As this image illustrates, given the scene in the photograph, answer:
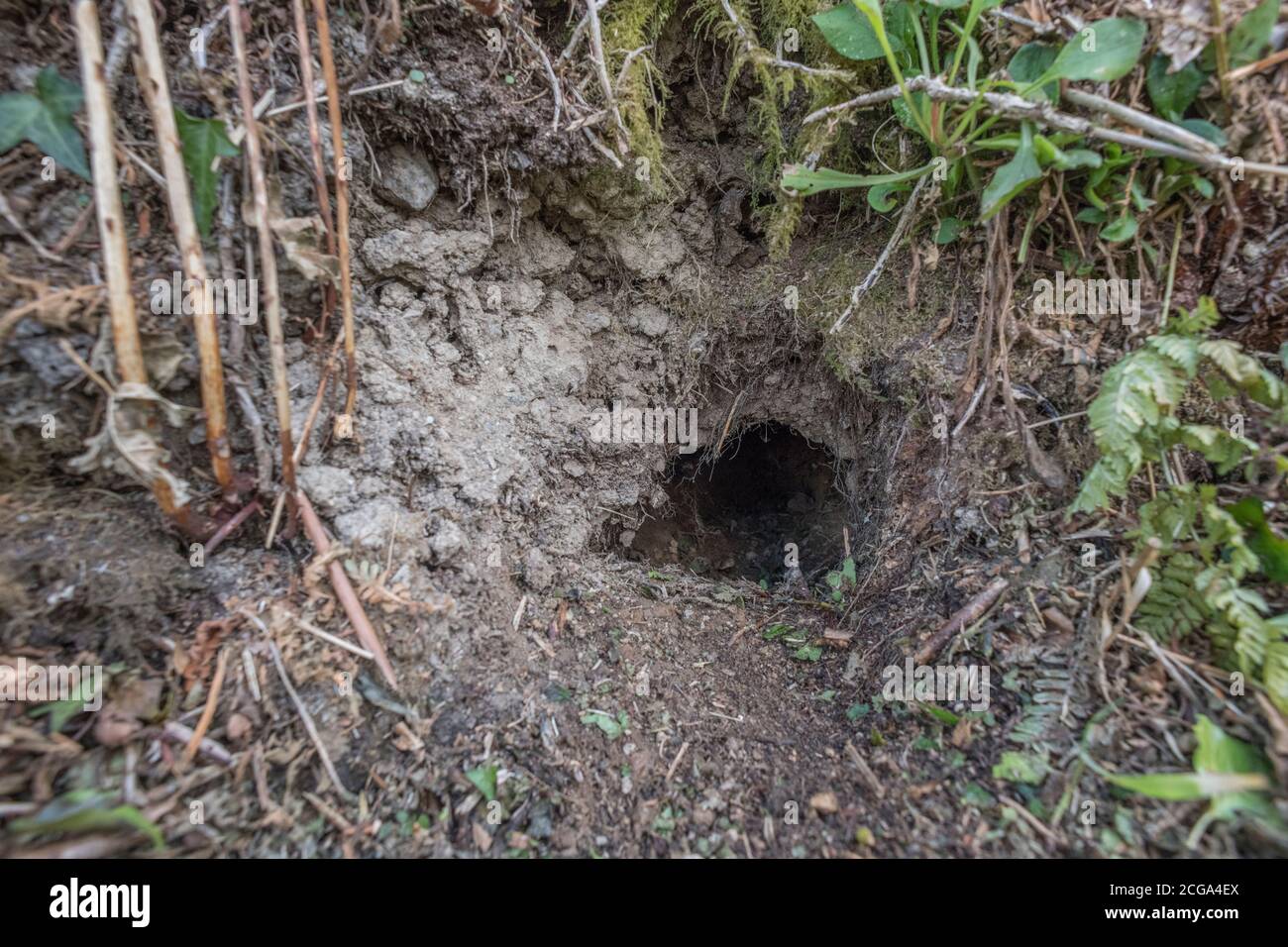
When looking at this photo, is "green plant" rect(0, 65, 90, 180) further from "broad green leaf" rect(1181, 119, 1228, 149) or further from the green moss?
"broad green leaf" rect(1181, 119, 1228, 149)

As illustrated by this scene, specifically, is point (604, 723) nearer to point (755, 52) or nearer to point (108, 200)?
point (108, 200)

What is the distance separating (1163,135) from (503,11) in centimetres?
209

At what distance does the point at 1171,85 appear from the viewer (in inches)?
68.3

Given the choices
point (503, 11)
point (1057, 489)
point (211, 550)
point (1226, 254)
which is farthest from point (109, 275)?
point (1226, 254)

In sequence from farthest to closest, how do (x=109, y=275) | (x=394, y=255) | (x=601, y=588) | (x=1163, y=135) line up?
(x=601, y=588), (x=394, y=255), (x=1163, y=135), (x=109, y=275)

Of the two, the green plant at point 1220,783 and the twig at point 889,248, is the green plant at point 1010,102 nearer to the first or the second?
the twig at point 889,248

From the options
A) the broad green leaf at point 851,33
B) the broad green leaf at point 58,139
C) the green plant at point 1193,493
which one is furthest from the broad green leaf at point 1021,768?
the broad green leaf at point 58,139

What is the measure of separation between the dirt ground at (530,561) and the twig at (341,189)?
97mm

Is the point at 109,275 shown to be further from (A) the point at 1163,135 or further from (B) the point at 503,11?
(A) the point at 1163,135

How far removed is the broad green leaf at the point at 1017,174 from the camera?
1728mm

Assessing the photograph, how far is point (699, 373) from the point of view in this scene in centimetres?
294

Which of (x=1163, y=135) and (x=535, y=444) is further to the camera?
(x=535, y=444)

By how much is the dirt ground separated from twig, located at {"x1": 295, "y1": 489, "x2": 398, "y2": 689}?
0.11 feet

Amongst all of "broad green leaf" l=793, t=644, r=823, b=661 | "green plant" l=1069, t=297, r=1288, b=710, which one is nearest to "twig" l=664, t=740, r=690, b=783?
"broad green leaf" l=793, t=644, r=823, b=661
